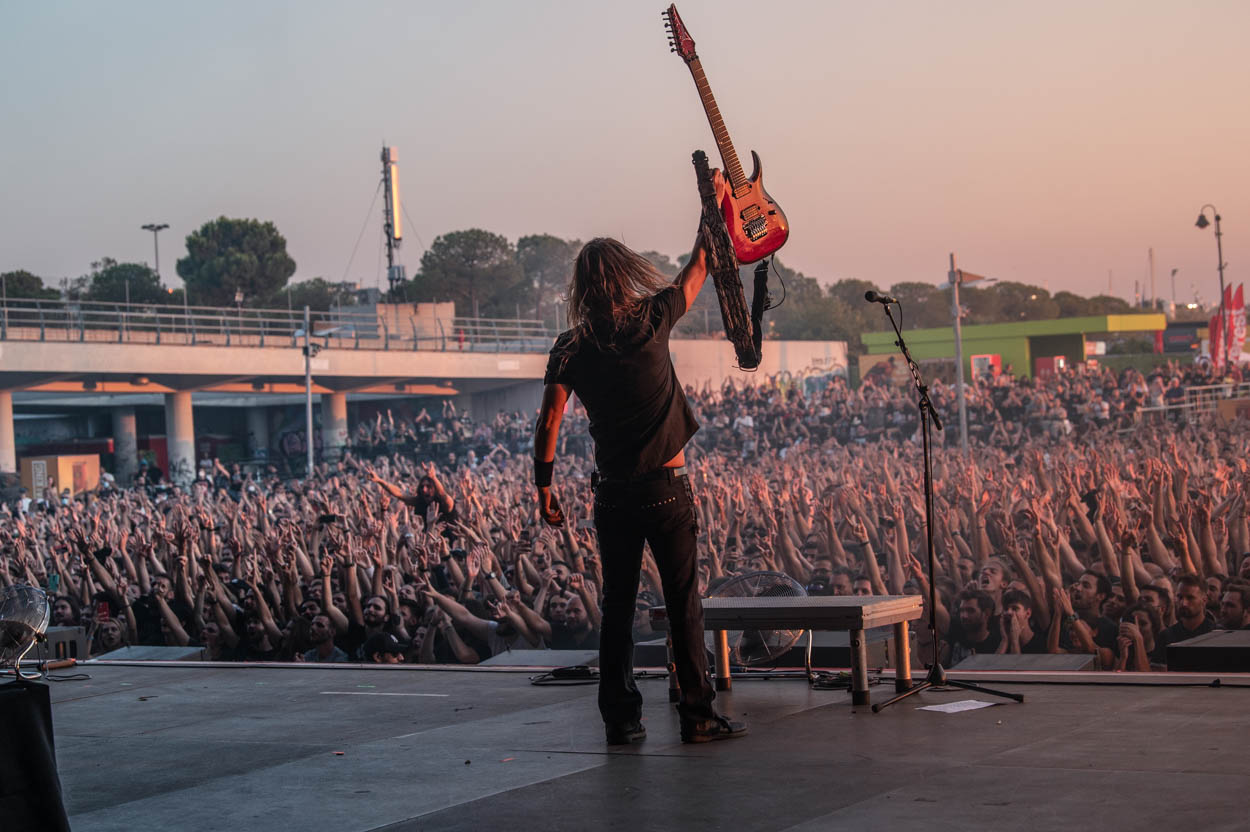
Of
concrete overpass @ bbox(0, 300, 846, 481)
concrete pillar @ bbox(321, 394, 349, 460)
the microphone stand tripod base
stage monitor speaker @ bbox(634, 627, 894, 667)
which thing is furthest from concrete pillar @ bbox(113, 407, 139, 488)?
the microphone stand tripod base

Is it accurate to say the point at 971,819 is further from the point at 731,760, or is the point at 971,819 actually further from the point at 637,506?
the point at 637,506

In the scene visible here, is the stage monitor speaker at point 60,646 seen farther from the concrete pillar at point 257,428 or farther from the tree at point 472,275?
the tree at point 472,275

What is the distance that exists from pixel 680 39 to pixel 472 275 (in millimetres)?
81084

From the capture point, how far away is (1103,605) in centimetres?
800

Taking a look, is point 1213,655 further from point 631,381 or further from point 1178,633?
point 631,381

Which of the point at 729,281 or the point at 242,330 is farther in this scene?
the point at 242,330

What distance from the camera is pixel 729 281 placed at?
4.66 m

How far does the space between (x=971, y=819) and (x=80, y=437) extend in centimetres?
5076

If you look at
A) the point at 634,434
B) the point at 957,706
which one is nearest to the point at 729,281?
the point at 634,434

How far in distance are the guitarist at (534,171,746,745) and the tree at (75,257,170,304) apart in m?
81.3

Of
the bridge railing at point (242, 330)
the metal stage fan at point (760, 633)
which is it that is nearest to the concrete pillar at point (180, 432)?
the bridge railing at point (242, 330)

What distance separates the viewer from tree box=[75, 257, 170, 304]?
82.8 metres

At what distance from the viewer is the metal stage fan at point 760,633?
6.41 m

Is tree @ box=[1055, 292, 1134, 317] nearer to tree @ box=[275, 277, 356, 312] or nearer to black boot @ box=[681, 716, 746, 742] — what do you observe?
tree @ box=[275, 277, 356, 312]
